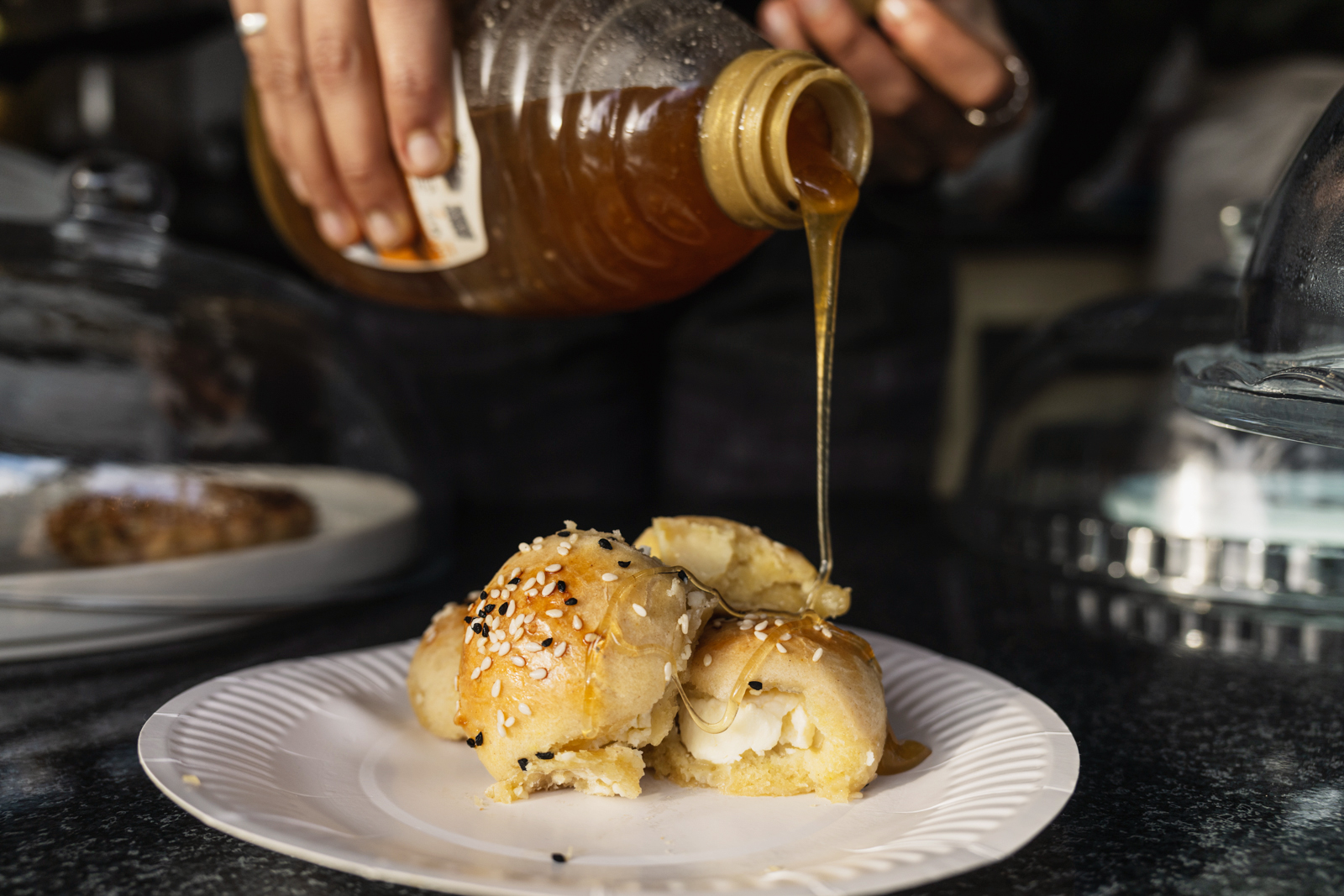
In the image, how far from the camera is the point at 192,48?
2.12 metres

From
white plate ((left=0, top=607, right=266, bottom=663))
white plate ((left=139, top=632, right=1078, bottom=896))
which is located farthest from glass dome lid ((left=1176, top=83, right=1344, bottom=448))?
white plate ((left=0, top=607, right=266, bottom=663))

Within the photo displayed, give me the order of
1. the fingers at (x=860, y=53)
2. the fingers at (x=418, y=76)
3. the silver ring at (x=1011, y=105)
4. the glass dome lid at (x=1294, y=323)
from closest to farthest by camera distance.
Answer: the glass dome lid at (x=1294, y=323) → the fingers at (x=418, y=76) → the fingers at (x=860, y=53) → the silver ring at (x=1011, y=105)

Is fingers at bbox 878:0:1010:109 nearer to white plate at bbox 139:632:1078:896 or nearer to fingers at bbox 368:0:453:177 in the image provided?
fingers at bbox 368:0:453:177

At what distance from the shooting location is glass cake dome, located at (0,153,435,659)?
1.05m

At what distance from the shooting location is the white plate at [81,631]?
1.01 meters

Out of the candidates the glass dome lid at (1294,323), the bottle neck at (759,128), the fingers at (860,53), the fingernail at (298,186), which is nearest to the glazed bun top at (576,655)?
the bottle neck at (759,128)

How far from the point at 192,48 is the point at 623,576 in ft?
6.18

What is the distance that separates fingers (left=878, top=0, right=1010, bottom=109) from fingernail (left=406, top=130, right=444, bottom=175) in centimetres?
57

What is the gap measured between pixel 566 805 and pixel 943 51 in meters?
0.96

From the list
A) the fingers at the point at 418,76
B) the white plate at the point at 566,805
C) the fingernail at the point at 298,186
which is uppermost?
the fingers at the point at 418,76

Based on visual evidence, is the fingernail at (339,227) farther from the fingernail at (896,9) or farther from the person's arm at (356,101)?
the fingernail at (896,9)

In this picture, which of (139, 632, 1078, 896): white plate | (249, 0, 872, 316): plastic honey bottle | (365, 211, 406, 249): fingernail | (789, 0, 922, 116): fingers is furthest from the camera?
(789, 0, 922, 116): fingers

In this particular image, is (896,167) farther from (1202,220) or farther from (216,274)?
(1202,220)

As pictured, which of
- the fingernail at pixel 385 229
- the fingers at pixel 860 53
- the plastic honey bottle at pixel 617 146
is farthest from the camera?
the fingers at pixel 860 53
